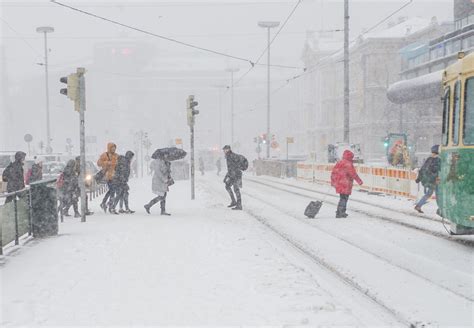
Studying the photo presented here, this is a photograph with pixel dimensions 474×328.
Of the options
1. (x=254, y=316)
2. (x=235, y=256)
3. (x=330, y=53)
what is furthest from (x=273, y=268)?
(x=330, y=53)

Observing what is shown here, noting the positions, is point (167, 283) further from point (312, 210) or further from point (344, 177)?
point (344, 177)

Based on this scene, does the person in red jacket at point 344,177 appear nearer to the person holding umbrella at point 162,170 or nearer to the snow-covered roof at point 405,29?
the person holding umbrella at point 162,170

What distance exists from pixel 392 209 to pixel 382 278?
9.01 m

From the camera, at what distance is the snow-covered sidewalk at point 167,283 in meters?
5.36

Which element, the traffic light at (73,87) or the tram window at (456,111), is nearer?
the tram window at (456,111)

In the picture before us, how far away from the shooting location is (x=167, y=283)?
665cm

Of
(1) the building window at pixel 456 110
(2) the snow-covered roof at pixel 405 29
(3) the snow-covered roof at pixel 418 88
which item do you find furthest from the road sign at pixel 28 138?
(2) the snow-covered roof at pixel 405 29

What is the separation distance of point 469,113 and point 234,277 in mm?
4371

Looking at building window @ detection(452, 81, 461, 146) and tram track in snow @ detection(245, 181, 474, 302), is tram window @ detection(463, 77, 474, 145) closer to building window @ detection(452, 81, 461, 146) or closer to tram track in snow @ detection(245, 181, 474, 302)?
building window @ detection(452, 81, 461, 146)

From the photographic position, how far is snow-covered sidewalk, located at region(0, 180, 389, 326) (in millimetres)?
5363

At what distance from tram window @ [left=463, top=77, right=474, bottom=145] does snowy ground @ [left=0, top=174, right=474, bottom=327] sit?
1.74 meters

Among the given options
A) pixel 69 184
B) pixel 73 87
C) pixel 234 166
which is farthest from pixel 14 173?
pixel 234 166

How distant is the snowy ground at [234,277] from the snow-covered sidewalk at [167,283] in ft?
0.04

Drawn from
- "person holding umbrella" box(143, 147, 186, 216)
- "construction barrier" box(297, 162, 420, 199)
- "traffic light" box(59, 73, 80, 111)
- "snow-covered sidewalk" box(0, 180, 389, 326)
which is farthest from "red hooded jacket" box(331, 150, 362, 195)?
"traffic light" box(59, 73, 80, 111)
